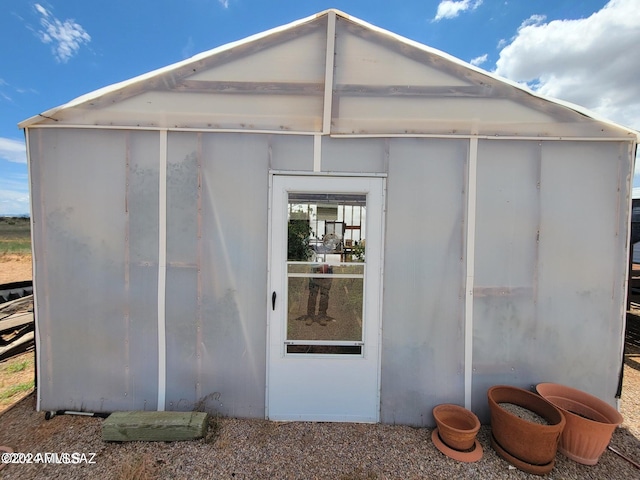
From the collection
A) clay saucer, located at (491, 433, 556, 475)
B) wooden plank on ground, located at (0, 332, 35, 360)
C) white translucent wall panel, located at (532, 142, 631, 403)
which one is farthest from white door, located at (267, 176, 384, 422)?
wooden plank on ground, located at (0, 332, 35, 360)

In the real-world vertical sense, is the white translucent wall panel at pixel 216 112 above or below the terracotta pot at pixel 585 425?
above

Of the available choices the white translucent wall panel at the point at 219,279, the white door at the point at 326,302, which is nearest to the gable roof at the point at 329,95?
the white translucent wall panel at the point at 219,279

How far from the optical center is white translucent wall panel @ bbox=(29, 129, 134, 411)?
7.79 ft

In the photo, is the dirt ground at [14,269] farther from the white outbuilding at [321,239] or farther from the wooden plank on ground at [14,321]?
the white outbuilding at [321,239]

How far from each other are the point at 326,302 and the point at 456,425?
146 cm

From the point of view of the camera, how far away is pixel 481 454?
207 cm

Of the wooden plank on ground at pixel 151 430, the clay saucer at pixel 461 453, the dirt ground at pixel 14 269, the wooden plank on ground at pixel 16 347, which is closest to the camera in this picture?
the clay saucer at pixel 461 453

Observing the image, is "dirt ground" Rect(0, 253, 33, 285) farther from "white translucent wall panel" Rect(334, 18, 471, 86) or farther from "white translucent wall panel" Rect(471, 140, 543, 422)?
"white translucent wall panel" Rect(471, 140, 543, 422)

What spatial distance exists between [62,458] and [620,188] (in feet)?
15.9

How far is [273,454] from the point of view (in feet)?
6.77

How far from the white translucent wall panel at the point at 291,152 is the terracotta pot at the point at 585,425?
2.75 m

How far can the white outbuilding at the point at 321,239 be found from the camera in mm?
2316

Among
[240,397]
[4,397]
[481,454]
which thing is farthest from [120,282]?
[481,454]

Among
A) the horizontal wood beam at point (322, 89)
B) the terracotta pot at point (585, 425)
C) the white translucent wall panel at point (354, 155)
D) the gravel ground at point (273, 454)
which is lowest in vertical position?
the gravel ground at point (273, 454)
